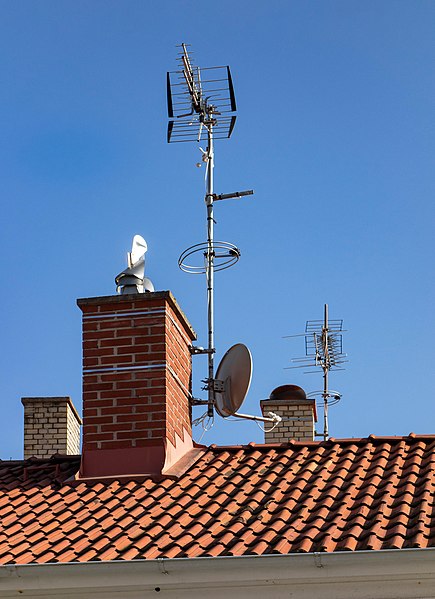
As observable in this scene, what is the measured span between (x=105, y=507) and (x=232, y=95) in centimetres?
457

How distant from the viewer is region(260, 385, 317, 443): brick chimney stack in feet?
48.9

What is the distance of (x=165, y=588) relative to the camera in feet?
27.3

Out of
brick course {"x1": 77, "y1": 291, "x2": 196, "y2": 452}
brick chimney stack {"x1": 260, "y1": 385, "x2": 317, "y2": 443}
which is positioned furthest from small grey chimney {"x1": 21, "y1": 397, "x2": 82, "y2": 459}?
brick course {"x1": 77, "y1": 291, "x2": 196, "y2": 452}

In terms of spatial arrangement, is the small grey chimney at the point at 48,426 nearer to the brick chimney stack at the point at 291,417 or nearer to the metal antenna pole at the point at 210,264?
the brick chimney stack at the point at 291,417

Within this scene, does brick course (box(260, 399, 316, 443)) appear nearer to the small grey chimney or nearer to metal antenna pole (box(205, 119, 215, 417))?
the small grey chimney

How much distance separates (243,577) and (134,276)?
4.16 metres

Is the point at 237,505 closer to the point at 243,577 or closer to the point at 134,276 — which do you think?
the point at 243,577

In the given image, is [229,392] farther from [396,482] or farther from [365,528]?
[365,528]

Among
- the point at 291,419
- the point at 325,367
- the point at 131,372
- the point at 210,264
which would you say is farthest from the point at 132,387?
the point at 325,367

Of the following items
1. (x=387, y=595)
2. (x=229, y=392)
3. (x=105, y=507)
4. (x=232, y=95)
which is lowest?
(x=387, y=595)

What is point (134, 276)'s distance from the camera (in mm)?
11773

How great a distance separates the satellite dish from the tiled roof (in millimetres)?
555

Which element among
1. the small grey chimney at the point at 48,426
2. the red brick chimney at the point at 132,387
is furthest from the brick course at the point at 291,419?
the red brick chimney at the point at 132,387

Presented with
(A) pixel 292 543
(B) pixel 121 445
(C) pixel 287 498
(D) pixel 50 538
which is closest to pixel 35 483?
(B) pixel 121 445
